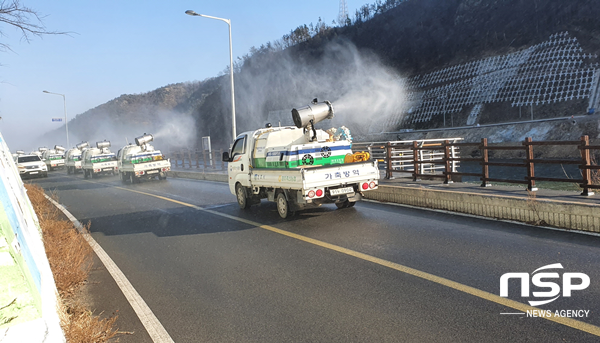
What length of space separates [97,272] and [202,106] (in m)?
95.3

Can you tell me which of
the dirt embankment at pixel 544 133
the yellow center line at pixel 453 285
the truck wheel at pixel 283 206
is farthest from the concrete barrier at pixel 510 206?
the dirt embankment at pixel 544 133

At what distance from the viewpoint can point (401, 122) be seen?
196 ft

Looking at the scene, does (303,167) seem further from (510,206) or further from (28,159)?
(28,159)

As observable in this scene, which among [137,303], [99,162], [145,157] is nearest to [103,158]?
[99,162]

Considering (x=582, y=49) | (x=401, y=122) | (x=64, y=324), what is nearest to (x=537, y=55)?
(x=582, y=49)

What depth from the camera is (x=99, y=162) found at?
31922 mm

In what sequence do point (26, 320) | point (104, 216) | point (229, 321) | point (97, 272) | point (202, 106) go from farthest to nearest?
point (202, 106)
point (104, 216)
point (97, 272)
point (229, 321)
point (26, 320)

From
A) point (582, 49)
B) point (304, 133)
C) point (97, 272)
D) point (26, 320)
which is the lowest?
point (97, 272)

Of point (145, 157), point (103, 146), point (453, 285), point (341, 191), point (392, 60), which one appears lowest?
point (453, 285)

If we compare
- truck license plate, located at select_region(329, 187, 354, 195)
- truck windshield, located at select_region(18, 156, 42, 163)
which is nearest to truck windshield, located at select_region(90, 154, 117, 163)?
truck windshield, located at select_region(18, 156, 42, 163)

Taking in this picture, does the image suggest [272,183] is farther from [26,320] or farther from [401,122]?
[401,122]

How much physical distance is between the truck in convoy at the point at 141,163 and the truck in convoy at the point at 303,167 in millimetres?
14775

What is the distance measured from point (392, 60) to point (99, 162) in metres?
53.5

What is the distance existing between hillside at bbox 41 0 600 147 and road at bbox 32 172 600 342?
43.7m
